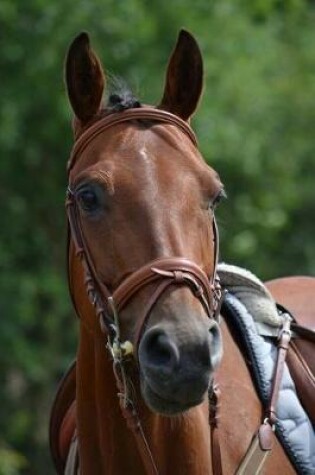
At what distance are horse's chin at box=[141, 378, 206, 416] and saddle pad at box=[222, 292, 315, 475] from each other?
3.03ft

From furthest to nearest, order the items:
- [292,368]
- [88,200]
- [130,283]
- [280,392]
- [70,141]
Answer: [70,141]
[292,368]
[280,392]
[88,200]
[130,283]

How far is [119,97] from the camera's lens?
547cm

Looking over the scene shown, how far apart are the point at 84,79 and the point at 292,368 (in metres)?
1.43

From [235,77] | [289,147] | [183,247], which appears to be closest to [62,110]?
[235,77]

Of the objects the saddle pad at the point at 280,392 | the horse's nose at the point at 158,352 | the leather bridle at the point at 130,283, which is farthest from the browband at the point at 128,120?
the horse's nose at the point at 158,352

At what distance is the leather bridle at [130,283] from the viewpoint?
4.86m

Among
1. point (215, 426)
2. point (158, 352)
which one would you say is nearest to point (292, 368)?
point (215, 426)

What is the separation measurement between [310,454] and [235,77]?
12757 millimetres

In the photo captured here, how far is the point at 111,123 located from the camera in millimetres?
5367

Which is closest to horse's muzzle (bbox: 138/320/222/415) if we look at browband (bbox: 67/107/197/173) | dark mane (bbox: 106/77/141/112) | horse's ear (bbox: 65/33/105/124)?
browband (bbox: 67/107/197/173)

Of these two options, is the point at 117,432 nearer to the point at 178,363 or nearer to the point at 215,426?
the point at 215,426

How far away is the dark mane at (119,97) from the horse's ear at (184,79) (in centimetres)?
13

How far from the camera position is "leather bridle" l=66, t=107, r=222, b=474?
4859 mm

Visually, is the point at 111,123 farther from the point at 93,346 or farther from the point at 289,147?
the point at 289,147
